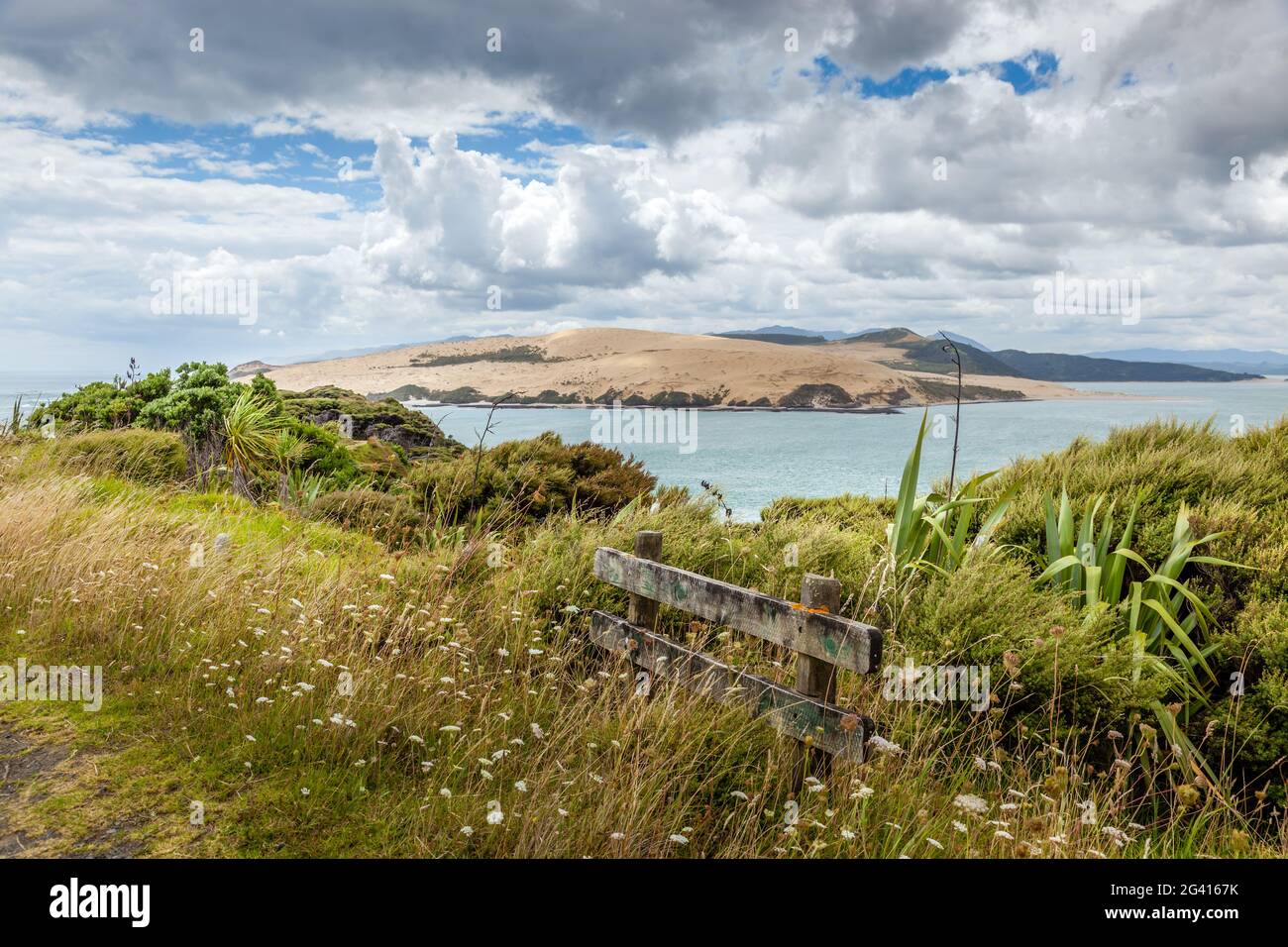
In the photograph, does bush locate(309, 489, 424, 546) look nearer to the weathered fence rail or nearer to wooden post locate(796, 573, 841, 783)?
the weathered fence rail

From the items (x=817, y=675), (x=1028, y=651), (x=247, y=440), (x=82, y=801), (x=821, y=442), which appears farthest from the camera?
(x=821, y=442)

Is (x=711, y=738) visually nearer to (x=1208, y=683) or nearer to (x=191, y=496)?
(x=1208, y=683)

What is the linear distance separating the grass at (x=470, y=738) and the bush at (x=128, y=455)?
5.32 metres

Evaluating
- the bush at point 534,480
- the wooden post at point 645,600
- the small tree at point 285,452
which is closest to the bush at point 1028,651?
the wooden post at point 645,600

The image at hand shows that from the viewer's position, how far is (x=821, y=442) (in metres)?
70.1

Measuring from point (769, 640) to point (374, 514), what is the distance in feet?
21.0

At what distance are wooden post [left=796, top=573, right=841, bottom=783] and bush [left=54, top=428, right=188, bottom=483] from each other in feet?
35.4

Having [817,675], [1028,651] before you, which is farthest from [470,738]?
[1028,651]

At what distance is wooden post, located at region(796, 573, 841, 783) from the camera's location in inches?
176

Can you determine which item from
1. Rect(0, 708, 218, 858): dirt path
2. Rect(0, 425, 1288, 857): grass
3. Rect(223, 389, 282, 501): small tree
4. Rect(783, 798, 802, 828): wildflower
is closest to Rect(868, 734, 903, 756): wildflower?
Rect(0, 425, 1288, 857): grass

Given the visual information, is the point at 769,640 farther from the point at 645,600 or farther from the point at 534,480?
the point at 534,480

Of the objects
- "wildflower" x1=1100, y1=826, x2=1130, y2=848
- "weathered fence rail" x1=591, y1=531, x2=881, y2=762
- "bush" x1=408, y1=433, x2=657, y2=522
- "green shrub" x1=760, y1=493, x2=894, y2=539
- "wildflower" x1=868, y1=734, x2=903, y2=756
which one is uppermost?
"bush" x1=408, y1=433, x2=657, y2=522

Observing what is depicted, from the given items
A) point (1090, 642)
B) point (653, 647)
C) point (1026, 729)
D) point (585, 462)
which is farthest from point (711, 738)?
point (585, 462)

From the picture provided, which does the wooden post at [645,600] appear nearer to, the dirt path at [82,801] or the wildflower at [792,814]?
the wildflower at [792,814]
